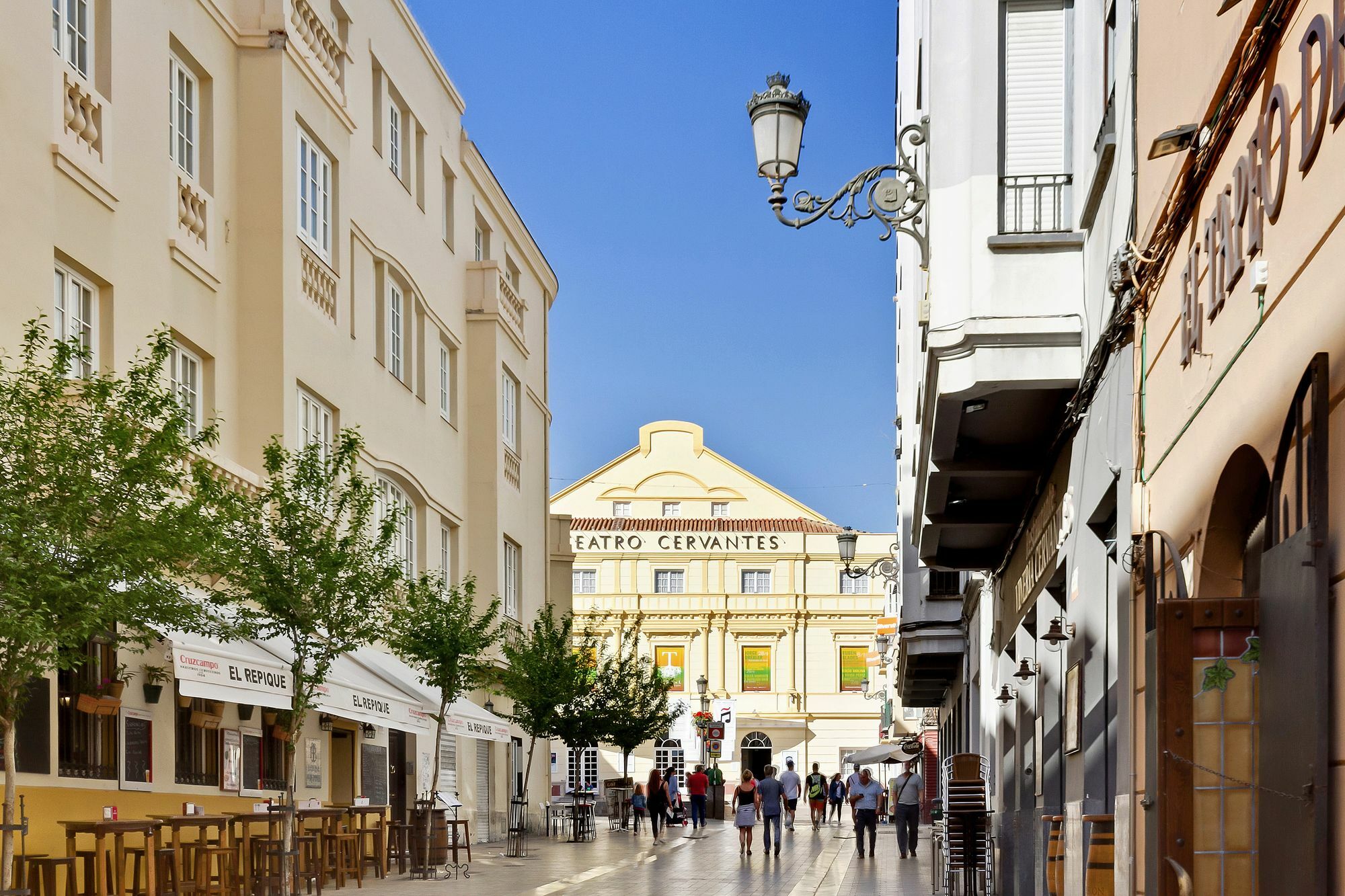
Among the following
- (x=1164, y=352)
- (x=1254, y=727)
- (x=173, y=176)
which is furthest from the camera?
(x=173, y=176)

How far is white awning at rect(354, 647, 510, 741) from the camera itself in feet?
81.9

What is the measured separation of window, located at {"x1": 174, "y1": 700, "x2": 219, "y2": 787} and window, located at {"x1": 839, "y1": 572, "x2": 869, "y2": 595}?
54.7 metres

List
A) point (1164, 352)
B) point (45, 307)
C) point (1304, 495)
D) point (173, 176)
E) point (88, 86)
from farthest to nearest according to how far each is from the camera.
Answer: point (173, 176) < point (88, 86) < point (45, 307) < point (1164, 352) < point (1304, 495)

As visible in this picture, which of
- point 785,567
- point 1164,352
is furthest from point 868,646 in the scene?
point 1164,352

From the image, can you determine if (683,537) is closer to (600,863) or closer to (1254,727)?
(600,863)

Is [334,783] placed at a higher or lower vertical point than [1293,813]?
lower

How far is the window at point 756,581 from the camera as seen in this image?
74125mm

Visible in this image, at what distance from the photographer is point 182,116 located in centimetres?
2114

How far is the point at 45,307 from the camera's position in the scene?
1605 cm

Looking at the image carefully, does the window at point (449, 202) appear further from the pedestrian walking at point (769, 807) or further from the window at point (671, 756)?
the window at point (671, 756)

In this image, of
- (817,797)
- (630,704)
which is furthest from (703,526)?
(630,704)

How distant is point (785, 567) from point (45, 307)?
195 ft

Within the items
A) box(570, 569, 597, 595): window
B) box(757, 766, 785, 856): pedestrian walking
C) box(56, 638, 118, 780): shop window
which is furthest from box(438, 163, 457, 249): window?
box(570, 569, 597, 595): window

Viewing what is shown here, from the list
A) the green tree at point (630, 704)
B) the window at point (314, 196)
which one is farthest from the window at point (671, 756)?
the window at point (314, 196)
